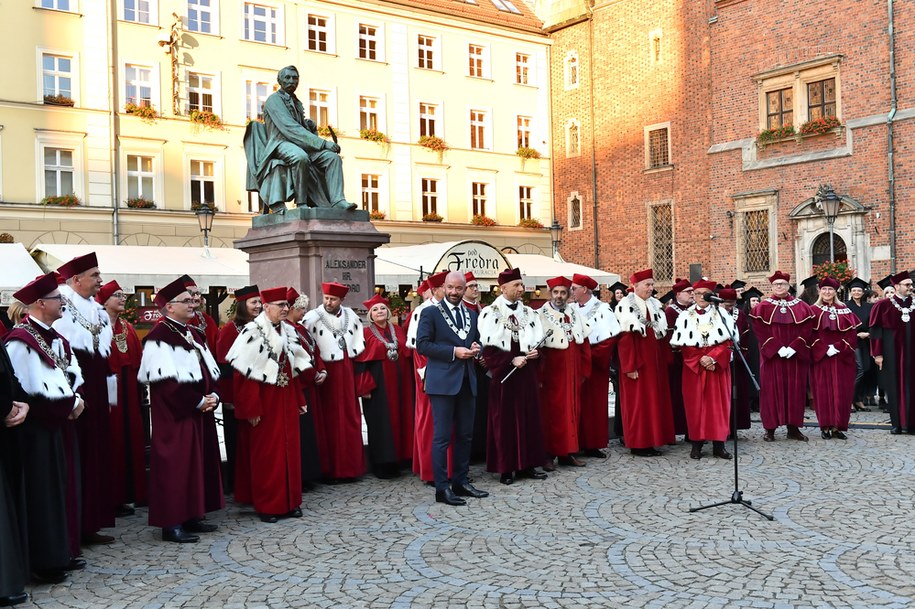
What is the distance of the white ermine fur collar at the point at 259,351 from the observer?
7.73m

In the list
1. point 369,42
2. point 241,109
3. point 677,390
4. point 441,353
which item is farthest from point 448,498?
point 369,42

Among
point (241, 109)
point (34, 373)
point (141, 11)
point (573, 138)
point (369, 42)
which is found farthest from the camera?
point (573, 138)

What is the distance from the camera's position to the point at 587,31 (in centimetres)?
3622

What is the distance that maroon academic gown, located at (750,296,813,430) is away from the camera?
11781 millimetres

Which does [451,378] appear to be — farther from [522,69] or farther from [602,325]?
[522,69]

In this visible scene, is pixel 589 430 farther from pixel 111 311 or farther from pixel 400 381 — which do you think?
pixel 111 311

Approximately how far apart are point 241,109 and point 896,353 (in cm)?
2395

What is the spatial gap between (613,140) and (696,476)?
27.1 meters

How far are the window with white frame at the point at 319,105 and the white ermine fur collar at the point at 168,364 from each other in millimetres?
26162

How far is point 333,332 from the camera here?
31.2 ft

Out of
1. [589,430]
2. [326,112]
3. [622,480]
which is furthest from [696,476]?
[326,112]

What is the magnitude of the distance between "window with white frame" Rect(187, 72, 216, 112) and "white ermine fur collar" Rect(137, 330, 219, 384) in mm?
24860

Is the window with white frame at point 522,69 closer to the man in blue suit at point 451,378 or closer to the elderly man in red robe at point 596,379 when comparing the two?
the elderly man in red robe at point 596,379

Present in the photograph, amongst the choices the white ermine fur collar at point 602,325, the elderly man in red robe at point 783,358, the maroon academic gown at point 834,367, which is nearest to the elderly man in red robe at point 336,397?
the white ermine fur collar at point 602,325
